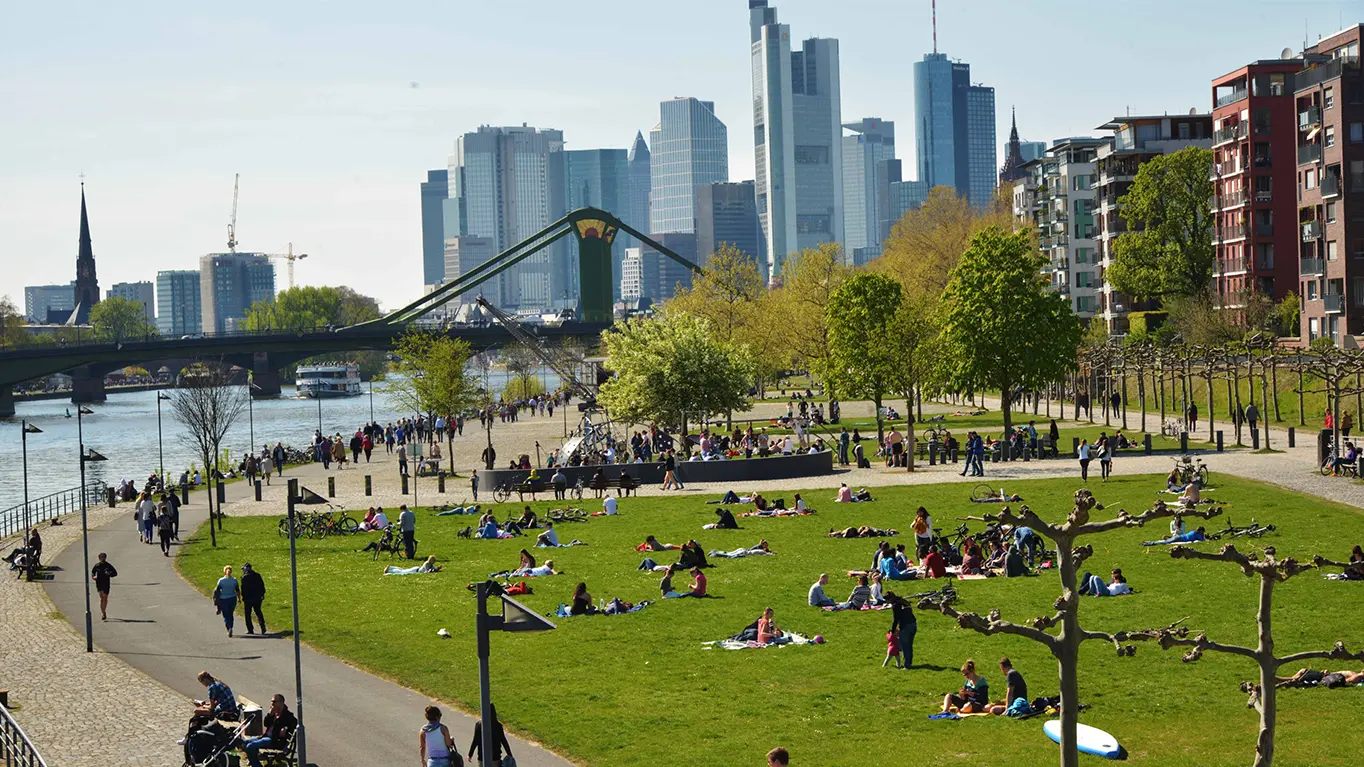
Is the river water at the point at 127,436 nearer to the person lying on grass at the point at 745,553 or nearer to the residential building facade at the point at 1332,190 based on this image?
the person lying on grass at the point at 745,553

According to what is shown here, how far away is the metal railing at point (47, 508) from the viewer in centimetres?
5762

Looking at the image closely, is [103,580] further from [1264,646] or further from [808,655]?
[1264,646]

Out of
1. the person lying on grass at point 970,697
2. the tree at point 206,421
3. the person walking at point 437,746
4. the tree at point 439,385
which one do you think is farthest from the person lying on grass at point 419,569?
the tree at point 439,385

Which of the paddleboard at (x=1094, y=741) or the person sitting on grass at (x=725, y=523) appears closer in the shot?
the paddleboard at (x=1094, y=741)

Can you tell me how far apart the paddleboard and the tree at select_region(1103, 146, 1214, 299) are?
84897mm

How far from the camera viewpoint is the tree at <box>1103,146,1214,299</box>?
10050 centimetres

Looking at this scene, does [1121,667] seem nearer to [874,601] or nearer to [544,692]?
[874,601]

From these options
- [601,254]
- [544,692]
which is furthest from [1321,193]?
[601,254]

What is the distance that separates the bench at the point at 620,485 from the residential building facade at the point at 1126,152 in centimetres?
7374

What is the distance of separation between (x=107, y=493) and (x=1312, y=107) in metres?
65.2

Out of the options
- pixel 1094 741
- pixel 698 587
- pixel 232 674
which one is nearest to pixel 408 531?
pixel 698 587

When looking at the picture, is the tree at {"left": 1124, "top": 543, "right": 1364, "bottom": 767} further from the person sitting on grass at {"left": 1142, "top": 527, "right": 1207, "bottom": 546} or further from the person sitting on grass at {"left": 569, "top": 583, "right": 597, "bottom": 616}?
the person sitting on grass at {"left": 1142, "top": 527, "right": 1207, "bottom": 546}

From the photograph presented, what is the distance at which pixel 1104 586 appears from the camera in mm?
29156

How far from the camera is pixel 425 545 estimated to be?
4184cm
